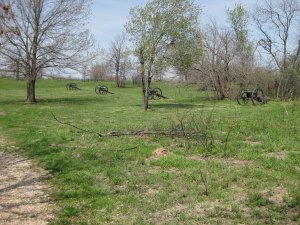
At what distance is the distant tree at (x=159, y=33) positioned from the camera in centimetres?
2408

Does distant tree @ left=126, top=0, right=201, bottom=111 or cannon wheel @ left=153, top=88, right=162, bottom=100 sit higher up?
distant tree @ left=126, top=0, right=201, bottom=111

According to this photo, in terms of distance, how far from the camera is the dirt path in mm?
5742

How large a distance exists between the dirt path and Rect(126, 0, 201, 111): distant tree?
15302 millimetres

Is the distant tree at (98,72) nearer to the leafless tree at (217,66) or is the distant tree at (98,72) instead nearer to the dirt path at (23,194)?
the leafless tree at (217,66)

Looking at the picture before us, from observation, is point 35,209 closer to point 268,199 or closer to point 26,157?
point 268,199

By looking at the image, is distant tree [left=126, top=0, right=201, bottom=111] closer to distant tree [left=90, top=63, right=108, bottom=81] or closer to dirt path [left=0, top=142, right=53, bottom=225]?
dirt path [left=0, top=142, right=53, bottom=225]

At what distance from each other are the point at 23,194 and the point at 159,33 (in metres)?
18.6

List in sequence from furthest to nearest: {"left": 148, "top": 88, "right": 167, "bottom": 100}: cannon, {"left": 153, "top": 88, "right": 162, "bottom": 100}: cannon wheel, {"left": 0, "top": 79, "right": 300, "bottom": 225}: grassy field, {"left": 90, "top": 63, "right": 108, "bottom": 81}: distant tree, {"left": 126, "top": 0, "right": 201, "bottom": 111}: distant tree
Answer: {"left": 90, "top": 63, "right": 108, "bottom": 81}: distant tree
{"left": 153, "top": 88, "right": 162, "bottom": 100}: cannon wheel
{"left": 148, "top": 88, "right": 167, "bottom": 100}: cannon
{"left": 126, "top": 0, "right": 201, "bottom": 111}: distant tree
{"left": 0, "top": 79, "right": 300, "bottom": 225}: grassy field

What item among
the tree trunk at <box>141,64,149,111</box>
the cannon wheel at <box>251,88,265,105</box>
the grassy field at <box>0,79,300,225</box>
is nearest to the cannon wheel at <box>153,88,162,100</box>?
the tree trunk at <box>141,64,149,111</box>

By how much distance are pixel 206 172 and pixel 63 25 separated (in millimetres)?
24354

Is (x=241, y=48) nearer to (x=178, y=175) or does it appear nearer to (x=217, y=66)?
(x=217, y=66)

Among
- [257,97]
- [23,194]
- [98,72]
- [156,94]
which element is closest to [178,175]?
[23,194]

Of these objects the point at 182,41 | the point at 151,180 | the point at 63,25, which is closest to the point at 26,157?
the point at 151,180

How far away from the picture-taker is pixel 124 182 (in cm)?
736
